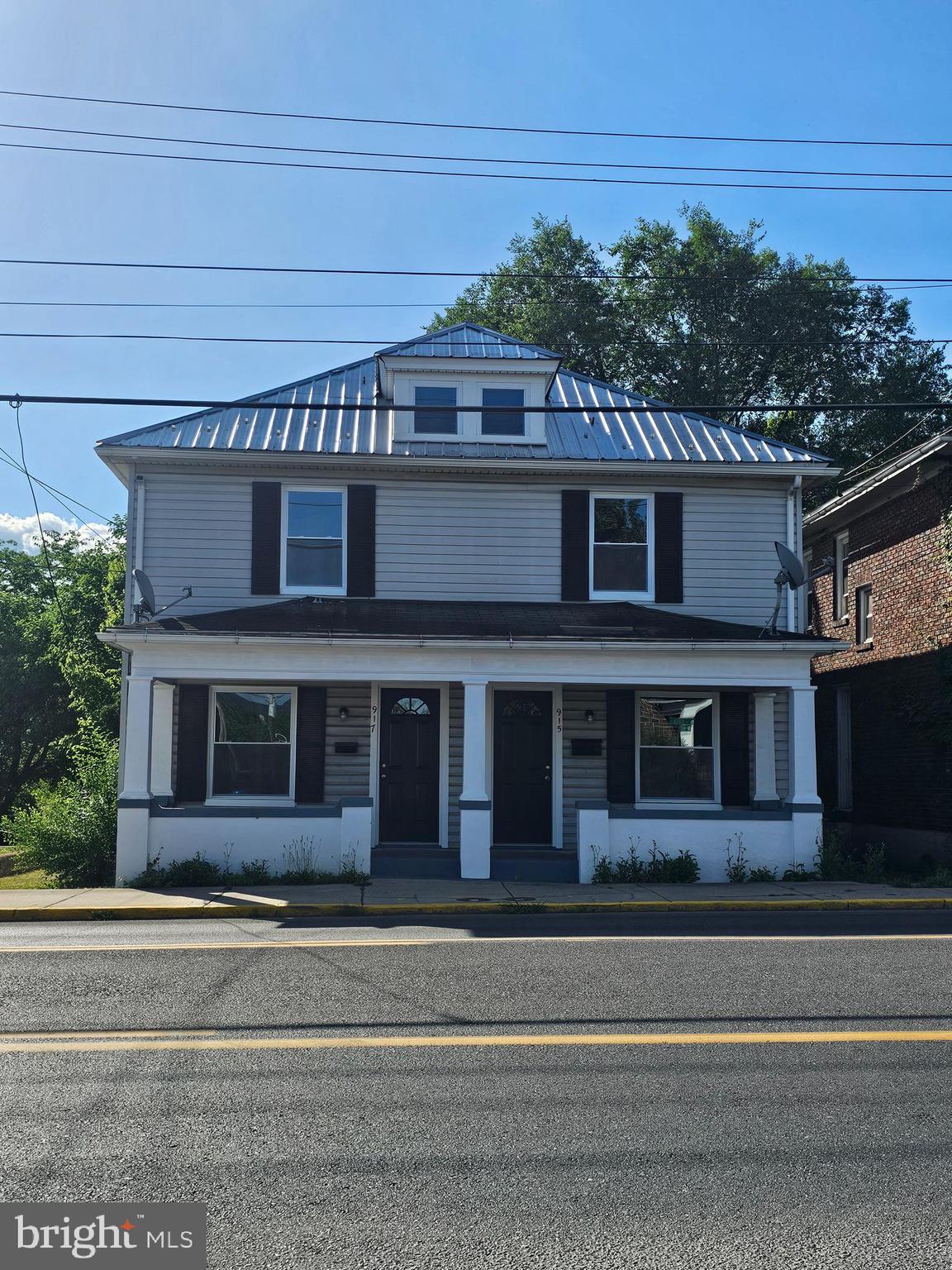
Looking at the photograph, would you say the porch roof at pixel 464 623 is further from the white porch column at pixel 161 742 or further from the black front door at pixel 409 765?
the black front door at pixel 409 765

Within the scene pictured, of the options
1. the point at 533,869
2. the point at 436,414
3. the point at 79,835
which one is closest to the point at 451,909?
the point at 533,869

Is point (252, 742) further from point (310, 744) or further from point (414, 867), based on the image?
point (414, 867)

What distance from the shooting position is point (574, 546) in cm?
1730

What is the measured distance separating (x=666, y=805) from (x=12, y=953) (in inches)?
392

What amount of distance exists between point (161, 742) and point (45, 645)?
1994 cm

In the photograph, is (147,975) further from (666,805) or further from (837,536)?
(837,536)

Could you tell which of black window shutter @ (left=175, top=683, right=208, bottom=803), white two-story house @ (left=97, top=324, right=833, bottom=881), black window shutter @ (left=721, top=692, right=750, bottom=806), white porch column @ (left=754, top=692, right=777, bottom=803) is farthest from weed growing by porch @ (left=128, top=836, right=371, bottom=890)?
white porch column @ (left=754, top=692, right=777, bottom=803)

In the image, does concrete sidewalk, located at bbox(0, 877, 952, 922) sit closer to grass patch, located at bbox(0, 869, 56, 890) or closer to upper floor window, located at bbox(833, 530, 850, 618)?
grass patch, located at bbox(0, 869, 56, 890)

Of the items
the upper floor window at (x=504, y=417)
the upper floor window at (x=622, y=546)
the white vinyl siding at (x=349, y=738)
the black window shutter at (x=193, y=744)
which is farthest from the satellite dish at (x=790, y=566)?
the black window shutter at (x=193, y=744)

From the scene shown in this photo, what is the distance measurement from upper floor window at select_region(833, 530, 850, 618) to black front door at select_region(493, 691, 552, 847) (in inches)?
322

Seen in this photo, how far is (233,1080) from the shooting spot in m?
5.71

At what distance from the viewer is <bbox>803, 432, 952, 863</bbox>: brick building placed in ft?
58.0

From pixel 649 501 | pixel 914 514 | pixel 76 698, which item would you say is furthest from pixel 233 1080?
pixel 76 698

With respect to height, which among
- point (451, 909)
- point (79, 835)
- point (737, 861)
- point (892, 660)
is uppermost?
point (892, 660)
